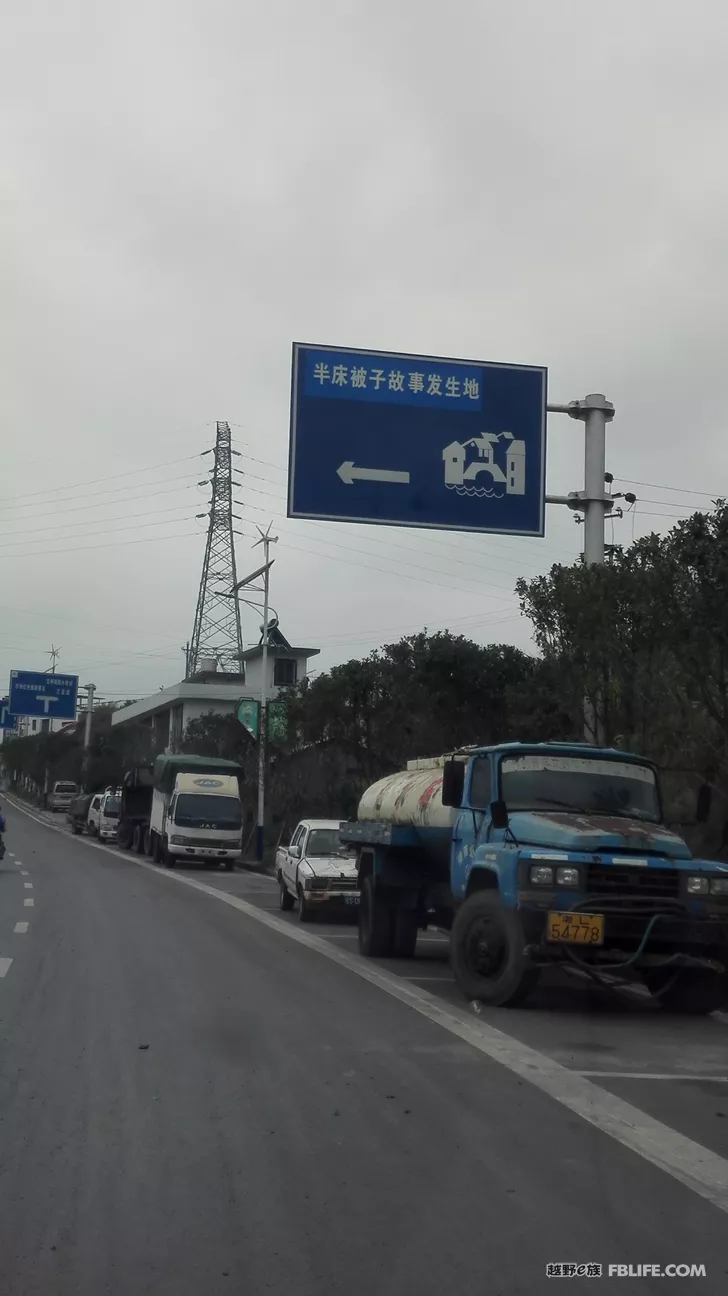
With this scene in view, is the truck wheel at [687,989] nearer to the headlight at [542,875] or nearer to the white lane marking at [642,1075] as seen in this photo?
the headlight at [542,875]

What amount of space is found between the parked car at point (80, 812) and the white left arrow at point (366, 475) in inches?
1954

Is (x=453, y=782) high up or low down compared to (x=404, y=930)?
up

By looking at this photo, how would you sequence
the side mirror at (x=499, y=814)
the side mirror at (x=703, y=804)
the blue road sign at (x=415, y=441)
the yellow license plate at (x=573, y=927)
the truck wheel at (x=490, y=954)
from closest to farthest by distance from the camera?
the yellow license plate at (x=573, y=927) → the truck wheel at (x=490, y=954) → the side mirror at (x=499, y=814) → the side mirror at (x=703, y=804) → the blue road sign at (x=415, y=441)

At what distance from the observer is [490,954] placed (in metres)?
12.8

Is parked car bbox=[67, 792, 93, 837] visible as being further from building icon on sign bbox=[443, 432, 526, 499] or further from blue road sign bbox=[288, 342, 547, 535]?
building icon on sign bbox=[443, 432, 526, 499]

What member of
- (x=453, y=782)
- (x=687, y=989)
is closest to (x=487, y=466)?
(x=453, y=782)

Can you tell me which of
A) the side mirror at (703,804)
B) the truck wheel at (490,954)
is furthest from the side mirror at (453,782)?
the side mirror at (703,804)

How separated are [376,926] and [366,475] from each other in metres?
5.76

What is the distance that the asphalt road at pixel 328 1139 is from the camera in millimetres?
5512

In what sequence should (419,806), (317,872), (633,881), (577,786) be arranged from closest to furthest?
(633,881), (577,786), (419,806), (317,872)

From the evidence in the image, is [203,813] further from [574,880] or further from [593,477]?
[574,880]

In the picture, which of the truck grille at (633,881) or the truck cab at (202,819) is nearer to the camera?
the truck grille at (633,881)

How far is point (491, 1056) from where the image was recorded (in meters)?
10.2

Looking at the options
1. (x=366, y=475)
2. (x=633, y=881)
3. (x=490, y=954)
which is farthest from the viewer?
(x=366, y=475)
